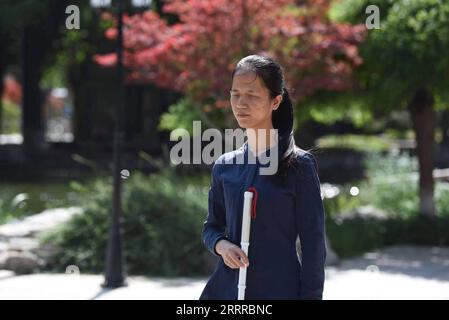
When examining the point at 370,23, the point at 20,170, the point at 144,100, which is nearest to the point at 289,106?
the point at 370,23

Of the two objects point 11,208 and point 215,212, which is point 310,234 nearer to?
point 215,212

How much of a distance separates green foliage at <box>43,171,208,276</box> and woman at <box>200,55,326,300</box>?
6344 mm

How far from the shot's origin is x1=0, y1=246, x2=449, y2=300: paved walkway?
8.64m

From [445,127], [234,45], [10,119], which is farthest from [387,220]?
[10,119]

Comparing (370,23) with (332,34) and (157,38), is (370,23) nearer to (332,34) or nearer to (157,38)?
(332,34)

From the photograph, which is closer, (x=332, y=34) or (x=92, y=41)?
(x=332, y=34)

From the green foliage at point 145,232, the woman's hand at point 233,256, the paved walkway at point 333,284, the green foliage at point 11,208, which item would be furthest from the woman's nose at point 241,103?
the green foliage at point 11,208

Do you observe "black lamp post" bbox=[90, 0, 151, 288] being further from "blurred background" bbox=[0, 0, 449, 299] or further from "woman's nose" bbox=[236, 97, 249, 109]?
"woman's nose" bbox=[236, 97, 249, 109]

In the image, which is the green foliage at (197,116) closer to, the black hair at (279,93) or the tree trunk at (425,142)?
the tree trunk at (425,142)

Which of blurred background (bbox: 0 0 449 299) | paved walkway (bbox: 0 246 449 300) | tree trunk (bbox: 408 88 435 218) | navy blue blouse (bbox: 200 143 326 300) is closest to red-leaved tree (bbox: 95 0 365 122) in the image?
blurred background (bbox: 0 0 449 299)

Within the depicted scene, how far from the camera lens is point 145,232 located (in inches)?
416

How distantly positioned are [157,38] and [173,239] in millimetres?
3492

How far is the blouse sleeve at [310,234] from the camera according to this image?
11.6ft

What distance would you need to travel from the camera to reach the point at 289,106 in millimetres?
3773
